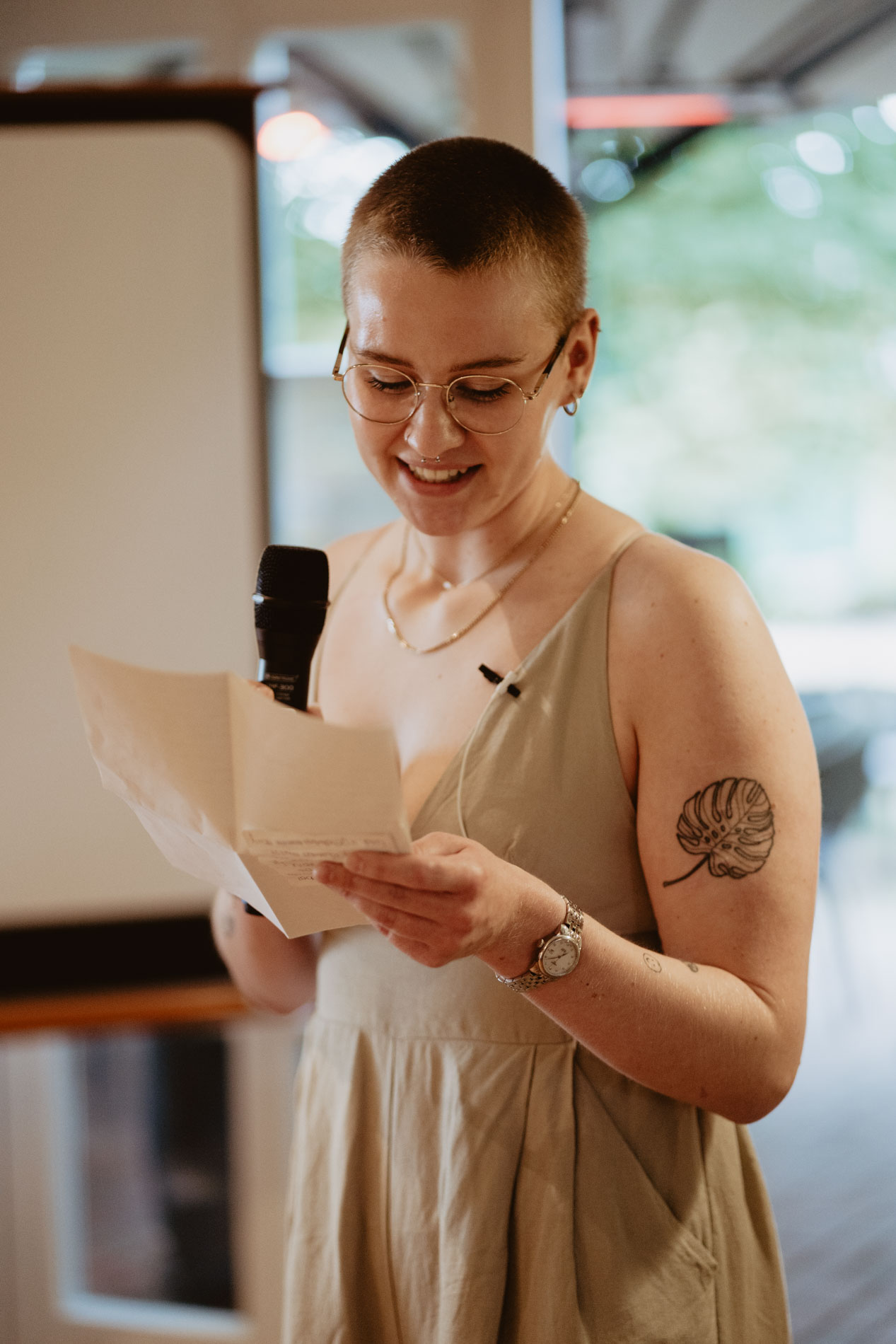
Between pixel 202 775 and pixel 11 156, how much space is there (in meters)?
2.01

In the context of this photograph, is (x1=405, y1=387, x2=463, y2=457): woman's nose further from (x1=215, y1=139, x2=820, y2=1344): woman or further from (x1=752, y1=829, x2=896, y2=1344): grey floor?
(x1=752, y1=829, x2=896, y2=1344): grey floor

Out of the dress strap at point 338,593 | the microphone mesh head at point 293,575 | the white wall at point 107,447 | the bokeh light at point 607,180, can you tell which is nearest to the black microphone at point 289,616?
the microphone mesh head at point 293,575

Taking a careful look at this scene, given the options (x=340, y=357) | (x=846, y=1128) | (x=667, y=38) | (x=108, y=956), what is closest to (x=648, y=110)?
(x=667, y=38)

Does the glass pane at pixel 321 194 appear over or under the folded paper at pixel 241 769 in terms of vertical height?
over

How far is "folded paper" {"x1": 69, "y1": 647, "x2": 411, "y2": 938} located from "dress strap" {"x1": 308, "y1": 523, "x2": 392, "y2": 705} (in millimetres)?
495

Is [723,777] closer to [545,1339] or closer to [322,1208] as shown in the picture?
[545,1339]

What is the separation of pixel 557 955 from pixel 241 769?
12.3 inches

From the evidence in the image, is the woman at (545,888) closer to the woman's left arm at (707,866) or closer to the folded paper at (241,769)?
the woman's left arm at (707,866)

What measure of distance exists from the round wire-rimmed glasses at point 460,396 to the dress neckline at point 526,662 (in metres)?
0.17

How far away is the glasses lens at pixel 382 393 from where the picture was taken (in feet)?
3.41

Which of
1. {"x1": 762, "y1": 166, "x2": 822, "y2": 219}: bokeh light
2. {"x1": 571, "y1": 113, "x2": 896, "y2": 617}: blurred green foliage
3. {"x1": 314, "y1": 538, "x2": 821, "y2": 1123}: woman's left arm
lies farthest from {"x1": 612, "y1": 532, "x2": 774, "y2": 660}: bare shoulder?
{"x1": 762, "y1": 166, "x2": 822, "y2": 219}: bokeh light

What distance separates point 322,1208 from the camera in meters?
1.19

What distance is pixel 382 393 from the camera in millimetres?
1058

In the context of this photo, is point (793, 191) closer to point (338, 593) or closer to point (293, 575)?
point (338, 593)
